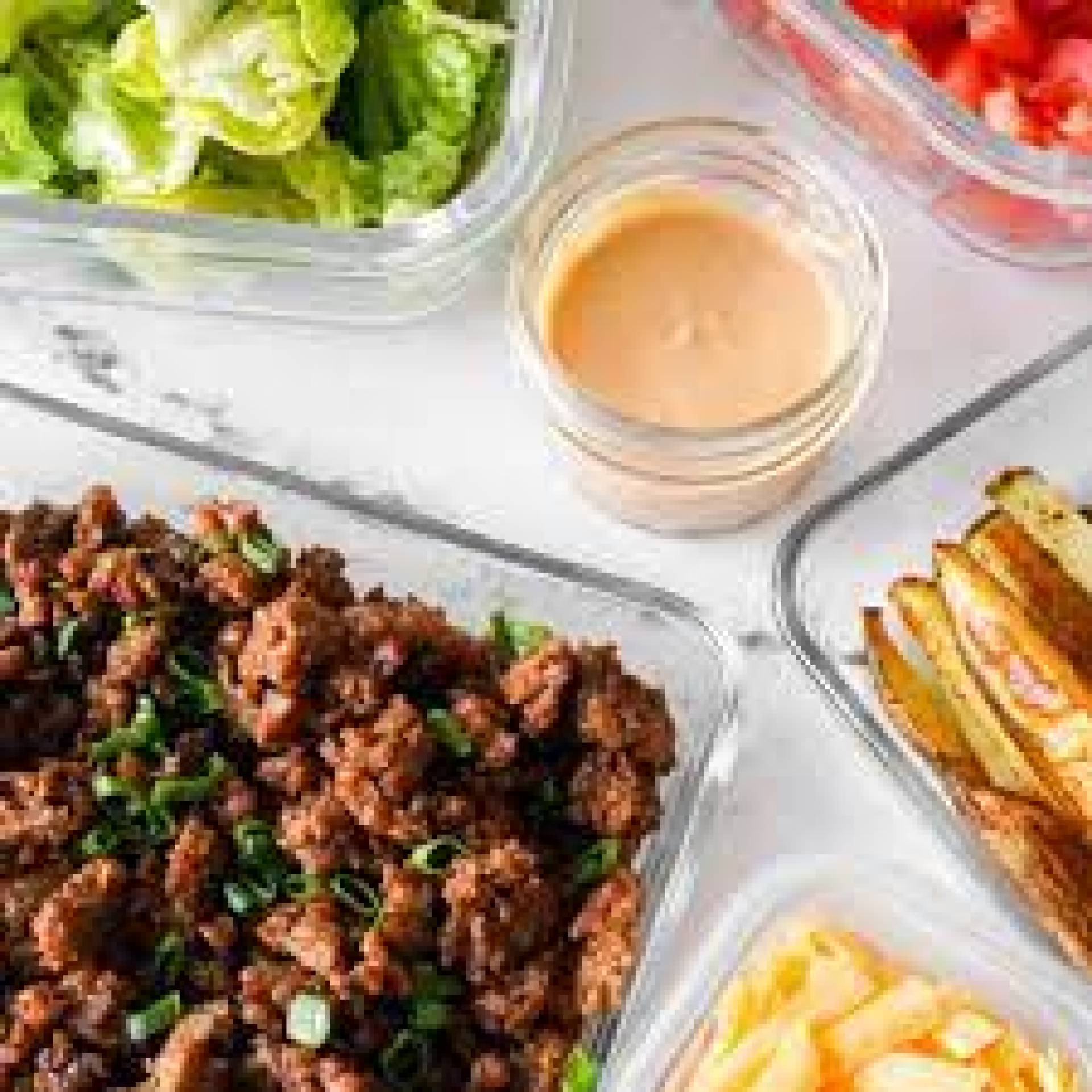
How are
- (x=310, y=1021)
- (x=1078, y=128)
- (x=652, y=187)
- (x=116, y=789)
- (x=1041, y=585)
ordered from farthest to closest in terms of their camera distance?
(x=652, y=187), (x=1078, y=128), (x=1041, y=585), (x=116, y=789), (x=310, y=1021)

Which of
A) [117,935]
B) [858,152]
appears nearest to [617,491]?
[858,152]

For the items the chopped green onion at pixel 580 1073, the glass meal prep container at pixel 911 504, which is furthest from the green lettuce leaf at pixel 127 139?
the chopped green onion at pixel 580 1073

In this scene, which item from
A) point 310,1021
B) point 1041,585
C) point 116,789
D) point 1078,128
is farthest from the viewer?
point 1078,128

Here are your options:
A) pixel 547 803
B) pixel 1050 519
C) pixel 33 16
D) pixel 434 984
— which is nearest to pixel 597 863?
pixel 547 803

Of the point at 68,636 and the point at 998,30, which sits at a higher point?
the point at 998,30

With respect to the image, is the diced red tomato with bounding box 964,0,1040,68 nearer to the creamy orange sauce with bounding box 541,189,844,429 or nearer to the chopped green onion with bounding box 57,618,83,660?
the creamy orange sauce with bounding box 541,189,844,429

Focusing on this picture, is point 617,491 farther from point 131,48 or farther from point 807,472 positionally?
point 131,48

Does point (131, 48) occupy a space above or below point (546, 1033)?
above

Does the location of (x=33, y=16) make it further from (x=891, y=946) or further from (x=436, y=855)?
(x=891, y=946)
